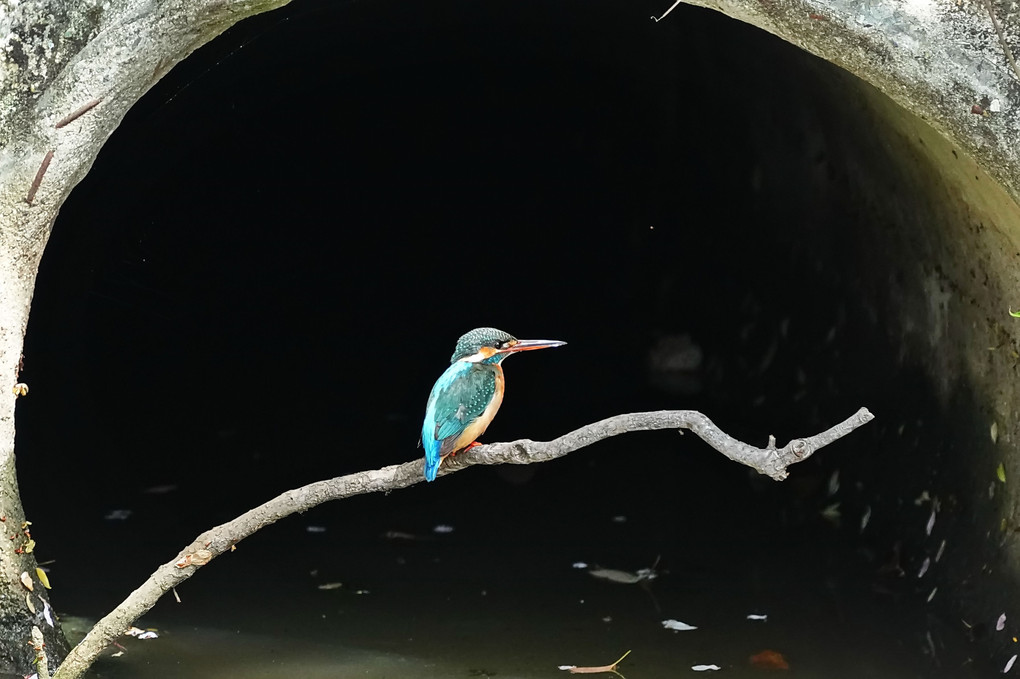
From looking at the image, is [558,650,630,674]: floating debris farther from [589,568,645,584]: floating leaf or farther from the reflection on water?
[589,568,645,584]: floating leaf

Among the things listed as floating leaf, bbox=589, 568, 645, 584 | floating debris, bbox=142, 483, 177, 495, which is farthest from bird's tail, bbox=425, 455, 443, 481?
floating debris, bbox=142, 483, 177, 495

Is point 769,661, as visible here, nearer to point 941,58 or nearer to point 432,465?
point 432,465

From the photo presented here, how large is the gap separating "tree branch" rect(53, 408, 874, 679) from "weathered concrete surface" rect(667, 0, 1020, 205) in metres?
0.92

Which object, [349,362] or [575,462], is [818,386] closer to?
[575,462]

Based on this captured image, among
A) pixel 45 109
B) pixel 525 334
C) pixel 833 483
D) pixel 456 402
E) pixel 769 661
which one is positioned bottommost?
pixel 769 661

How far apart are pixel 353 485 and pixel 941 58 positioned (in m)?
1.78

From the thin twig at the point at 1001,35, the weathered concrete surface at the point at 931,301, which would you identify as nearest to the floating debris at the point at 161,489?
the weathered concrete surface at the point at 931,301

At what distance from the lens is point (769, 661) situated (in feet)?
11.7

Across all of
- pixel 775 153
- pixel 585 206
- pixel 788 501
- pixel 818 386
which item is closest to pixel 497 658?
pixel 788 501

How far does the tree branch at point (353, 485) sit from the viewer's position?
7.41 ft

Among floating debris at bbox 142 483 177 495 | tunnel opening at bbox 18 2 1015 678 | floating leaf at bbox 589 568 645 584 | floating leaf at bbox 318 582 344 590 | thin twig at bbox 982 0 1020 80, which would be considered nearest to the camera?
thin twig at bbox 982 0 1020 80

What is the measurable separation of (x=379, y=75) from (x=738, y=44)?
2.16 m

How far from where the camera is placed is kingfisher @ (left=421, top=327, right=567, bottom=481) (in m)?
2.69

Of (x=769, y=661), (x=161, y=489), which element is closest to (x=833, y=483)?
(x=769, y=661)
